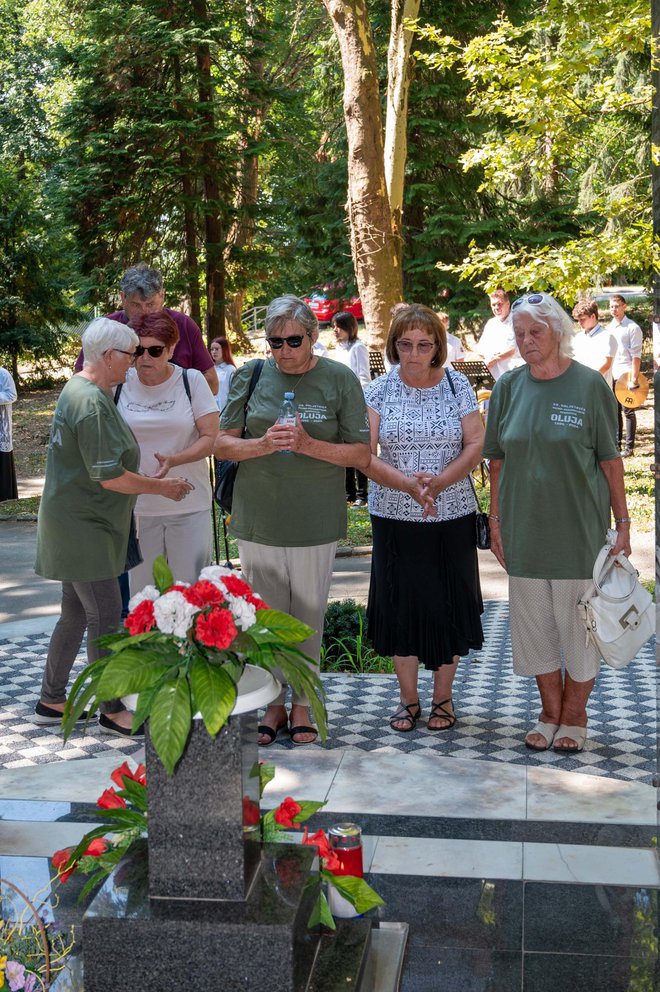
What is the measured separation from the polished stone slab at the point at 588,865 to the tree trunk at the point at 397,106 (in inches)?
Answer: 381

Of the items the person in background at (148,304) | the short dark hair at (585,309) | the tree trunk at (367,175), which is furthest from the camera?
the short dark hair at (585,309)

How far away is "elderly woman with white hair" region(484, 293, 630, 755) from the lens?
490cm

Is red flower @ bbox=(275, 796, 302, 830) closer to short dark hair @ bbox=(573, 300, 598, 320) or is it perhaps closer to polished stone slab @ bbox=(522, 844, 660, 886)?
polished stone slab @ bbox=(522, 844, 660, 886)

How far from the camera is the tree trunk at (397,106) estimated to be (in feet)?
42.8

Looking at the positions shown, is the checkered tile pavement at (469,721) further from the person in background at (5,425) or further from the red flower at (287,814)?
the person in background at (5,425)

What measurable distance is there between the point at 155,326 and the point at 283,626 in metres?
2.66

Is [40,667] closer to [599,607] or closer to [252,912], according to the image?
Answer: [599,607]

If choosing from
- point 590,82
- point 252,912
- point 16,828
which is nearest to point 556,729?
point 16,828

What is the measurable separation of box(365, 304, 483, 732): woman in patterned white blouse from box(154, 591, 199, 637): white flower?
2.54m

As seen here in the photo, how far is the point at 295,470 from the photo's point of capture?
5.14m

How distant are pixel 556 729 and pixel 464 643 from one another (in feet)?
1.84

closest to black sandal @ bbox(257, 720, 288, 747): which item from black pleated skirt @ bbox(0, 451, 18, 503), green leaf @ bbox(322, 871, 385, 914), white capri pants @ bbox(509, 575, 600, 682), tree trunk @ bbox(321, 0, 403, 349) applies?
white capri pants @ bbox(509, 575, 600, 682)

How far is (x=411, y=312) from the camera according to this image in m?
5.23

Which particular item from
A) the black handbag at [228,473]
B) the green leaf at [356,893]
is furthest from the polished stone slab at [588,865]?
the black handbag at [228,473]
